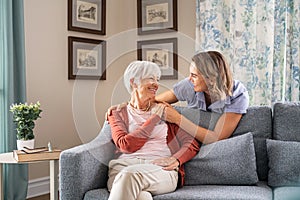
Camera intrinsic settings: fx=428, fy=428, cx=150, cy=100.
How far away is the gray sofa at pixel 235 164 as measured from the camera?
2.29m

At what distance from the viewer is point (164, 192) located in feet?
7.37

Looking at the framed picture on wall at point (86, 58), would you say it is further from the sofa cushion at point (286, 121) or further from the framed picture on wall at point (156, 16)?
the sofa cushion at point (286, 121)

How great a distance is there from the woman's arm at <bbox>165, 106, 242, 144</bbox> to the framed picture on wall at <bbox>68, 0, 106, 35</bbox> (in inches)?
73.8

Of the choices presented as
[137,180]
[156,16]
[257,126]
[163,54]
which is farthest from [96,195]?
[156,16]

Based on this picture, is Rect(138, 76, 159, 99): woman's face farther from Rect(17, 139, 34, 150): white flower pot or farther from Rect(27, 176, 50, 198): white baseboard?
Rect(27, 176, 50, 198): white baseboard

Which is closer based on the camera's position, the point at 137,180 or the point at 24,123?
the point at 137,180

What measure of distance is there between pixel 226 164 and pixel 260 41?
5.27 feet

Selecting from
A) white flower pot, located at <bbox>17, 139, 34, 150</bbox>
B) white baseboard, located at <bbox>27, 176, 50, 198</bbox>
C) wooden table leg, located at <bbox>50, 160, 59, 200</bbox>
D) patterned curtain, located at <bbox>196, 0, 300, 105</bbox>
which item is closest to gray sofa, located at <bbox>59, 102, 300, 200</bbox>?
wooden table leg, located at <bbox>50, 160, 59, 200</bbox>

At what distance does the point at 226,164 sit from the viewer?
2430mm

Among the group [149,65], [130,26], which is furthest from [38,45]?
[149,65]

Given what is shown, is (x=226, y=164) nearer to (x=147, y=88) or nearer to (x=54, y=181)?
(x=147, y=88)

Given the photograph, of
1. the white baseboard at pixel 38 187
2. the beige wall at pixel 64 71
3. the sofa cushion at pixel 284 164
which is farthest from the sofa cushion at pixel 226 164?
the white baseboard at pixel 38 187

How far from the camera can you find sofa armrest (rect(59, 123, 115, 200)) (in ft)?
7.54

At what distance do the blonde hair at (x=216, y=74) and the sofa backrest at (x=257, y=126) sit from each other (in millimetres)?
162
